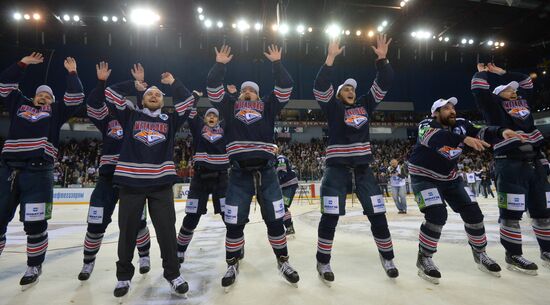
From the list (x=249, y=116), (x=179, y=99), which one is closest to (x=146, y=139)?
(x=179, y=99)

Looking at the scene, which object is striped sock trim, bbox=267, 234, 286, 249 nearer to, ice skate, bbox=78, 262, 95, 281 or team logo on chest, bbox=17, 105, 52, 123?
ice skate, bbox=78, 262, 95, 281

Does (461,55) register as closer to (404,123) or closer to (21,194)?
(404,123)

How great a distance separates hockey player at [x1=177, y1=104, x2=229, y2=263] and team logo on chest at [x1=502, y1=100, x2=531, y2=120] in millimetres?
3678

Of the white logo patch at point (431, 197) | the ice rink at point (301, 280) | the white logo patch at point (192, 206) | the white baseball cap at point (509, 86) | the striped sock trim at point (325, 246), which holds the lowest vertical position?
the ice rink at point (301, 280)

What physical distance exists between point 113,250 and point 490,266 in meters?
5.19

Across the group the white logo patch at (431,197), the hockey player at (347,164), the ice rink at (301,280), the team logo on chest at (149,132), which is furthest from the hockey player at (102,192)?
the white logo patch at (431,197)

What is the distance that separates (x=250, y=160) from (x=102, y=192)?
1824 millimetres

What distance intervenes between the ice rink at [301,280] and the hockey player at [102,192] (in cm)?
24

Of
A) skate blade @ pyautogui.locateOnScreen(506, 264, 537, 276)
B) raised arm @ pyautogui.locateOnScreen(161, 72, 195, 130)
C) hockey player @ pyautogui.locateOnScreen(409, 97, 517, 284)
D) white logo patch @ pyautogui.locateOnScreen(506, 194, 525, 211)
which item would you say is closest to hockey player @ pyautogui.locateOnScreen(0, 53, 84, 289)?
raised arm @ pyautogui.locateOnScreen(161, 72, 195, 130)

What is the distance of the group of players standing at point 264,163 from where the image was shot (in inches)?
126

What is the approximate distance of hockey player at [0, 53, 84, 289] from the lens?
334cm

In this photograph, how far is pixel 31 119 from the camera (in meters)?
3.59

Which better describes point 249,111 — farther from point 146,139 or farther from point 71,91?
point 71,91

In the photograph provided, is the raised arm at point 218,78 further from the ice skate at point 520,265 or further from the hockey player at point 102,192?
the ice skate at point 520,265
